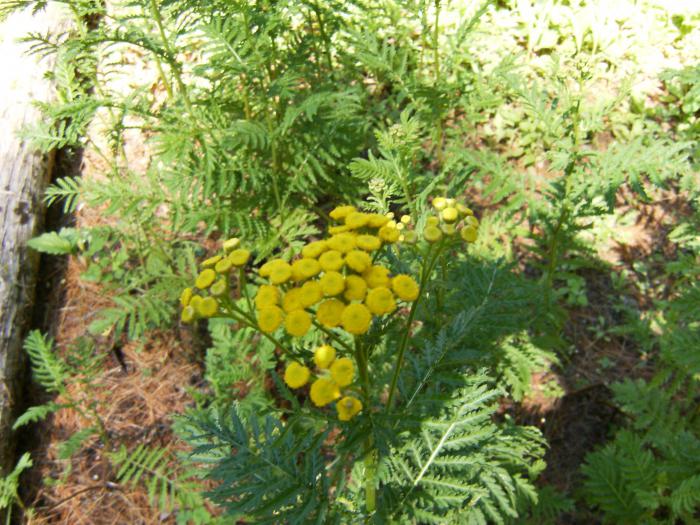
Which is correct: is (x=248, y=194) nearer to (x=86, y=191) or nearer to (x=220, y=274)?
(x=86, y=191)

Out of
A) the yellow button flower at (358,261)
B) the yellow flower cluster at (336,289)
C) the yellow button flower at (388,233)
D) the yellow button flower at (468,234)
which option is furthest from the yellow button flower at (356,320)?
the yellow button flower at (468,234)

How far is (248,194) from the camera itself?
2.81m

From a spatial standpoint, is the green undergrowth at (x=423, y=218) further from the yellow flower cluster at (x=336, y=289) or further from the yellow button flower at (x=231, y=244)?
the yellow button flower at (x=231, y=244)

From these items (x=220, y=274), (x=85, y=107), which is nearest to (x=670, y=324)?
(x=220, y=274)

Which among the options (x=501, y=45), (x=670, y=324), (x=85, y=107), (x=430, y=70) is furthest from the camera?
(x=501, y=45)

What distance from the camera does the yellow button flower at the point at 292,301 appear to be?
1115 mm

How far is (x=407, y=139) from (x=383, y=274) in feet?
2.98

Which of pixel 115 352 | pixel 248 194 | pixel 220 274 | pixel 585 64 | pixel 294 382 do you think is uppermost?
pixel 585 64

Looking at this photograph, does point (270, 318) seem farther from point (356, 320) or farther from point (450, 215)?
point (450, 215)

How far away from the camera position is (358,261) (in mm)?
1114

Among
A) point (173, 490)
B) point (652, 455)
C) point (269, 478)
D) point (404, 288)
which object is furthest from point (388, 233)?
point (173, 490)

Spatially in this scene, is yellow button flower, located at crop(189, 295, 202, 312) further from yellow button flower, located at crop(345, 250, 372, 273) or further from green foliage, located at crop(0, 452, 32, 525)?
green foliage, located at crop(0, 452, 32, 525)

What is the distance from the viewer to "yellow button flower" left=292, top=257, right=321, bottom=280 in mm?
1117

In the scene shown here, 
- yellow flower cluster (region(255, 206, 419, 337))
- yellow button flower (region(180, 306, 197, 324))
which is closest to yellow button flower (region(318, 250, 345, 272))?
yellow flower cluster (region(255, 206, 419, 337))
